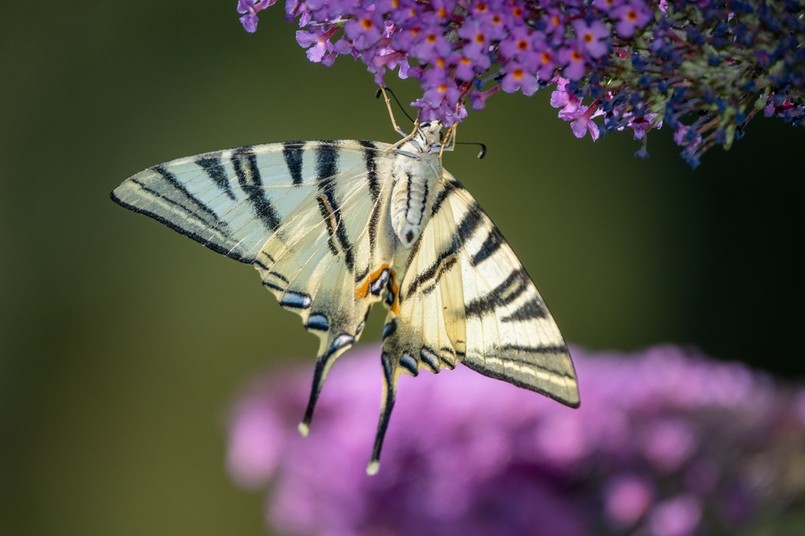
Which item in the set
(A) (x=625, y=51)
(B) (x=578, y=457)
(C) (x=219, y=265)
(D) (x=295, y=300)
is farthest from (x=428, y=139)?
(C) (x=219, y=265)

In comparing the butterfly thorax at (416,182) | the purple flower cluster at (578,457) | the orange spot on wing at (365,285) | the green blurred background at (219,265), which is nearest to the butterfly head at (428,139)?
the butterfly thorax at (416,182)

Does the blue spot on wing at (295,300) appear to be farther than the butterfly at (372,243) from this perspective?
Yes

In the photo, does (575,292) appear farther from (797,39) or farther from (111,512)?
(797,39)

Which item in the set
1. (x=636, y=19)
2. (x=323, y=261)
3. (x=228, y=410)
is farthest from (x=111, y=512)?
(x=636, y=19)

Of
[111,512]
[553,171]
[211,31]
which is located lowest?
[111,512]

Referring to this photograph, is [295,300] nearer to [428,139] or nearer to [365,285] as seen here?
[365,285]

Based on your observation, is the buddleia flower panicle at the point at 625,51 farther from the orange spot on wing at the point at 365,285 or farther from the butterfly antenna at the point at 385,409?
the butterfly antenna at the point at 385,409
